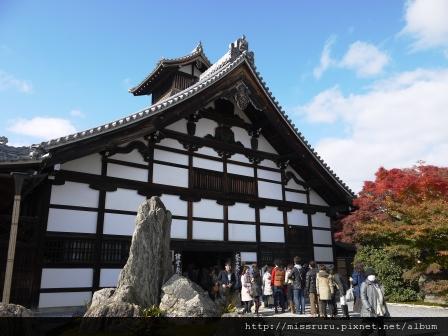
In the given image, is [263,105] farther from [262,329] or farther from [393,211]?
[262,329]

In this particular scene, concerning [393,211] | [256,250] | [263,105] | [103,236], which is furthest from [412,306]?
[103,236]

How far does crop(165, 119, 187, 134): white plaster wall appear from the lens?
50.4 ft

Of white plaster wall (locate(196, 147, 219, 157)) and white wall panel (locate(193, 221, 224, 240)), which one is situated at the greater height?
white plaster wall (locate(196, 147, 219, 157))

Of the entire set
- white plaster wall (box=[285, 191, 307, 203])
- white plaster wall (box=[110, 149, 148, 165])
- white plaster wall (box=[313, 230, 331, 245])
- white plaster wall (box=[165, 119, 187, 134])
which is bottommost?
white plaster wall (box=[313, 230, 331, 245])

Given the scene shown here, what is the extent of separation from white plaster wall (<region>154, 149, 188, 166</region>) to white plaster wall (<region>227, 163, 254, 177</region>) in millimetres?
2322

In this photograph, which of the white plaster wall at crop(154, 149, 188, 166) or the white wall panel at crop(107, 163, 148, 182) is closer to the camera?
the white wall panel at crop(107, 163, 148, 182)

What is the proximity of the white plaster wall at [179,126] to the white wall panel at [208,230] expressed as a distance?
13.1 feet

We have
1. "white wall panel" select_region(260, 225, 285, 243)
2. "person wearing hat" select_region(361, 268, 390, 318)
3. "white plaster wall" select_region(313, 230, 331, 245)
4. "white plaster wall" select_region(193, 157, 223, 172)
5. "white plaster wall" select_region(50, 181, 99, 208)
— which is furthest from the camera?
"white plaster wall" select_region(313, 230, 331, 245)

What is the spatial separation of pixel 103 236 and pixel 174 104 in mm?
5488

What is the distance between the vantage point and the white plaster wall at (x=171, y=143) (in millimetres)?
15002

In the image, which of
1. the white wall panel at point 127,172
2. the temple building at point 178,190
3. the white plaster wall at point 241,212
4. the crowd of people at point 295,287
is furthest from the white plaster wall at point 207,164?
the crowd of people at point 295,287

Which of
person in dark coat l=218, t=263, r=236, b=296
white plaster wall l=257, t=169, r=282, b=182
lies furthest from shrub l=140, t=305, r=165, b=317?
white plaster wall l=257, t=169, r=282, b=182

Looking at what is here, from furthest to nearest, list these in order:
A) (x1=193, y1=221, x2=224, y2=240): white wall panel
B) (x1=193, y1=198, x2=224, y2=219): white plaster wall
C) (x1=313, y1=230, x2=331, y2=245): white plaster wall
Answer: (x1=313, y1=230, x2=331, y2=245): white plaster wall < (x1=193, y1=198, x2=224, y2=219): white plaster wall < (x1=193, y1=221, x2=224, y2=240): white wall panel

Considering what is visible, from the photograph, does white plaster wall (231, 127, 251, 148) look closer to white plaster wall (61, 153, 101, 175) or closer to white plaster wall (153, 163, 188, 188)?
white plaster wall (153, 163, 188, 188)
